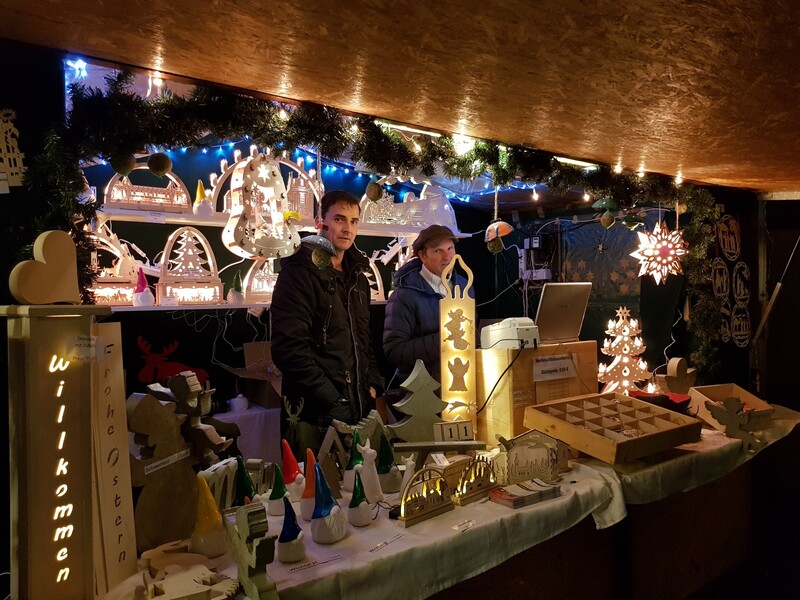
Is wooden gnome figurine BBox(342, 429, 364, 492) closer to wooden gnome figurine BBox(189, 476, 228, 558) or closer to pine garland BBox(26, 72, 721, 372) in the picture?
wooden gnome figurine BBox(189, 476, 228, 558)

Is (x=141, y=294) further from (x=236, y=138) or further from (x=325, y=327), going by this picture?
(x=236, y=138)

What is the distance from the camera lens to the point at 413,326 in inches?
117

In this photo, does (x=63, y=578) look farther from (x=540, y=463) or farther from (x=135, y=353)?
(x=135, y=353)

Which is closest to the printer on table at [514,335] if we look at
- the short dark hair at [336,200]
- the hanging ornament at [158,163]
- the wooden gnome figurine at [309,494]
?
the short dark hair at [336,200]

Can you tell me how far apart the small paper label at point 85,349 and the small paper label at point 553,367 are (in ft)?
5.77

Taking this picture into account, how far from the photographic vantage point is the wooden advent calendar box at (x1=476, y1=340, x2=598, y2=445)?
241 cm

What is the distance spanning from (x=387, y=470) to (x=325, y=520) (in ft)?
1.43

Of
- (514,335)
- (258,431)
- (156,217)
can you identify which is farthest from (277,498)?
(156,217)

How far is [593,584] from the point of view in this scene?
2299 mm

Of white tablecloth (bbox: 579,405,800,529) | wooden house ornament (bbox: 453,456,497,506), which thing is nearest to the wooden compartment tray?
white tablecloth (bbox: 579,405,800,529)

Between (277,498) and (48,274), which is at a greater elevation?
(48,274)

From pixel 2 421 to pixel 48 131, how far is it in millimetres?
807

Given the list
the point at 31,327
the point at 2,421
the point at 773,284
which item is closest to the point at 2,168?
the point at 31,327

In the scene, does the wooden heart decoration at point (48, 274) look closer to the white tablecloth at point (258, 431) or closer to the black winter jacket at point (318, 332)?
the black winter jacket at point (318, 332)
